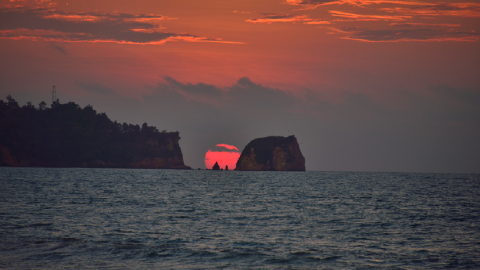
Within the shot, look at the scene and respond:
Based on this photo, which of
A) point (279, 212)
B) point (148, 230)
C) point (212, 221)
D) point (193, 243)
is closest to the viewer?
point (193, 243)

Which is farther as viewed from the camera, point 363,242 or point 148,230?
point 148,230

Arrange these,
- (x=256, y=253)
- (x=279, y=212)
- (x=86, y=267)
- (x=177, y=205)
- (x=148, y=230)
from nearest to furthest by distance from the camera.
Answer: (x=86, y=267) < (x=256, y=253) < (x=148, y=230) < (x=279, y=212) < (x=177, y=205)

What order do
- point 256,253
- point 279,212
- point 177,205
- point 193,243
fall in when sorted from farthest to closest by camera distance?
1. point 177,205
2. point 279,212
3. point 193,243
4. point 256,253

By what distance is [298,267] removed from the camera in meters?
21.1

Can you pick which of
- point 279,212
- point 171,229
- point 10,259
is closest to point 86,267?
point 10,259

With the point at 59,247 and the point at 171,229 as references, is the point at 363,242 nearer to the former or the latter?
the point at 171,229

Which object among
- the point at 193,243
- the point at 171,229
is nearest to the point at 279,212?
the point at 171,229

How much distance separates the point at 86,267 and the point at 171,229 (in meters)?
10.9

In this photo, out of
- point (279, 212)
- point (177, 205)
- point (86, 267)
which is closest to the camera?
point (86, 267)

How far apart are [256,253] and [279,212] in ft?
63.6

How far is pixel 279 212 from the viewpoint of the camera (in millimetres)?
42906

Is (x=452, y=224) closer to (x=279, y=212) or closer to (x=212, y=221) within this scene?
(x=279, y=212)

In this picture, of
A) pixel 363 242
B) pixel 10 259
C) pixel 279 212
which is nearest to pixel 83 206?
pixel 279 212

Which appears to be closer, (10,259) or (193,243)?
(10,259)
